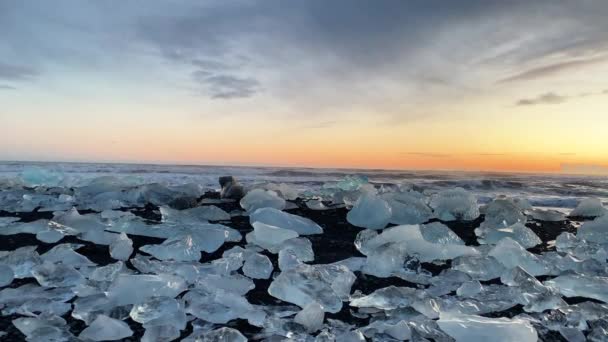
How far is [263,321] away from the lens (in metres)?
1.68

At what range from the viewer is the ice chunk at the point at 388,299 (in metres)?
1.85

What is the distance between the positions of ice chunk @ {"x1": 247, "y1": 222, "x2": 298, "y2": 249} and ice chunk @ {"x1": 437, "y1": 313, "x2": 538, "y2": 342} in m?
1.45

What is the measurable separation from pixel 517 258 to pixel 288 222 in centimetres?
175

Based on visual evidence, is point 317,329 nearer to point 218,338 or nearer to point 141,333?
point 218,338

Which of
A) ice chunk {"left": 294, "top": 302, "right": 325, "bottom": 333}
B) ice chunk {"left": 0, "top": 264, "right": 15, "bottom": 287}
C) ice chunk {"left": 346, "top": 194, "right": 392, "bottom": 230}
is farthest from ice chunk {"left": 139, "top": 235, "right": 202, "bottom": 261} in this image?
ice chunk {"left": 346, "top": 194, "right": 392, "bottom": 230}

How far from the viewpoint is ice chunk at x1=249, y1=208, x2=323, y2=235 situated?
11.3 feet

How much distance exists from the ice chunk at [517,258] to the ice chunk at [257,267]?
1459mm

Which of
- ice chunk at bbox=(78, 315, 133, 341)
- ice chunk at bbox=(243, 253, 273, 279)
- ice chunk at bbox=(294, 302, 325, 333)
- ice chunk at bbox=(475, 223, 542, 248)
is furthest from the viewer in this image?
ice chunk at bbox=(475, 223, 542, 248)

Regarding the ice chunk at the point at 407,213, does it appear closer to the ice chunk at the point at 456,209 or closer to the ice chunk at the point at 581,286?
the ice chunk at the point at 456,209


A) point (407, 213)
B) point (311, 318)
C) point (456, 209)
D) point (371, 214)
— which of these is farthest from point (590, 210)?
A: point (311, 318)

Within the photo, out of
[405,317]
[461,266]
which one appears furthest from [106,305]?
[461,266]

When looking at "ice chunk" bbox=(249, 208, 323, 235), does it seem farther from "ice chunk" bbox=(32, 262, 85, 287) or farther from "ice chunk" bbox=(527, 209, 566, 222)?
"ice chunk" bbox=(527, 209, 566, 222)

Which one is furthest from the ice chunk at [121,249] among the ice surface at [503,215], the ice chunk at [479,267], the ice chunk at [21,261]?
the ice surface at [503,215]

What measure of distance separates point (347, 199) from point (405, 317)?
11.7 ft
